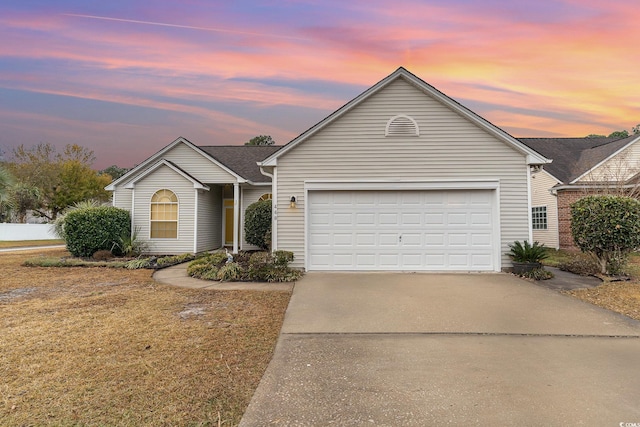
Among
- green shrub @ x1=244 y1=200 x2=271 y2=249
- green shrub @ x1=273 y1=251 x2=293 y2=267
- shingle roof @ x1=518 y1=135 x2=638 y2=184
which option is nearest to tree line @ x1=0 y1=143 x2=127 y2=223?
green shrub @ x1=244 y1=200 x2=271 y2=249

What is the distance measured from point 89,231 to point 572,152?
26.0 metres

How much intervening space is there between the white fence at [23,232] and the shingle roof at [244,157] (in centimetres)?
1690

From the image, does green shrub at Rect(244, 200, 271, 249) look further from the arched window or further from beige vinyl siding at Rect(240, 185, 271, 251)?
the arched window

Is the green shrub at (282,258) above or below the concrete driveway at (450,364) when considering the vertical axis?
above

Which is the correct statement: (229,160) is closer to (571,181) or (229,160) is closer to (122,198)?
(122,198)

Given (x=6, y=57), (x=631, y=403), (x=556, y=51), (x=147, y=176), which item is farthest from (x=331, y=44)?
(x=6, y=57)

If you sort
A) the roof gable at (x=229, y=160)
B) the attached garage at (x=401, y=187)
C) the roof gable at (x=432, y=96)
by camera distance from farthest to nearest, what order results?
the roof gable at (x=229, y=160) → the attached garage at (x=401, y=187) → the roof gable at (x=432, y=96)

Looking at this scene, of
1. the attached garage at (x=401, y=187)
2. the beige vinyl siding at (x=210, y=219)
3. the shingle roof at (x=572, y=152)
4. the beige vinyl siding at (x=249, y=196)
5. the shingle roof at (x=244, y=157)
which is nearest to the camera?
the attached garage at (x=401, y=187)

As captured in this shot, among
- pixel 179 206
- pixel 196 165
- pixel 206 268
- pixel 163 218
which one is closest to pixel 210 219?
pixel 179 206

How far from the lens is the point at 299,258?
982 cm

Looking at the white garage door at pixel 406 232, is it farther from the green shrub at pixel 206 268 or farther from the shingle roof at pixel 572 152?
the shingle roof at pixel 572 152

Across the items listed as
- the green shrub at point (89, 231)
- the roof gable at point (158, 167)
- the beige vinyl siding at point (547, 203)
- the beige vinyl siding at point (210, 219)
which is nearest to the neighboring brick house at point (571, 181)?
the beige vinyl siding at point (547, 203)

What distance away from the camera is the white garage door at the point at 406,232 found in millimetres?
9773

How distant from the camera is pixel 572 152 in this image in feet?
63.9
